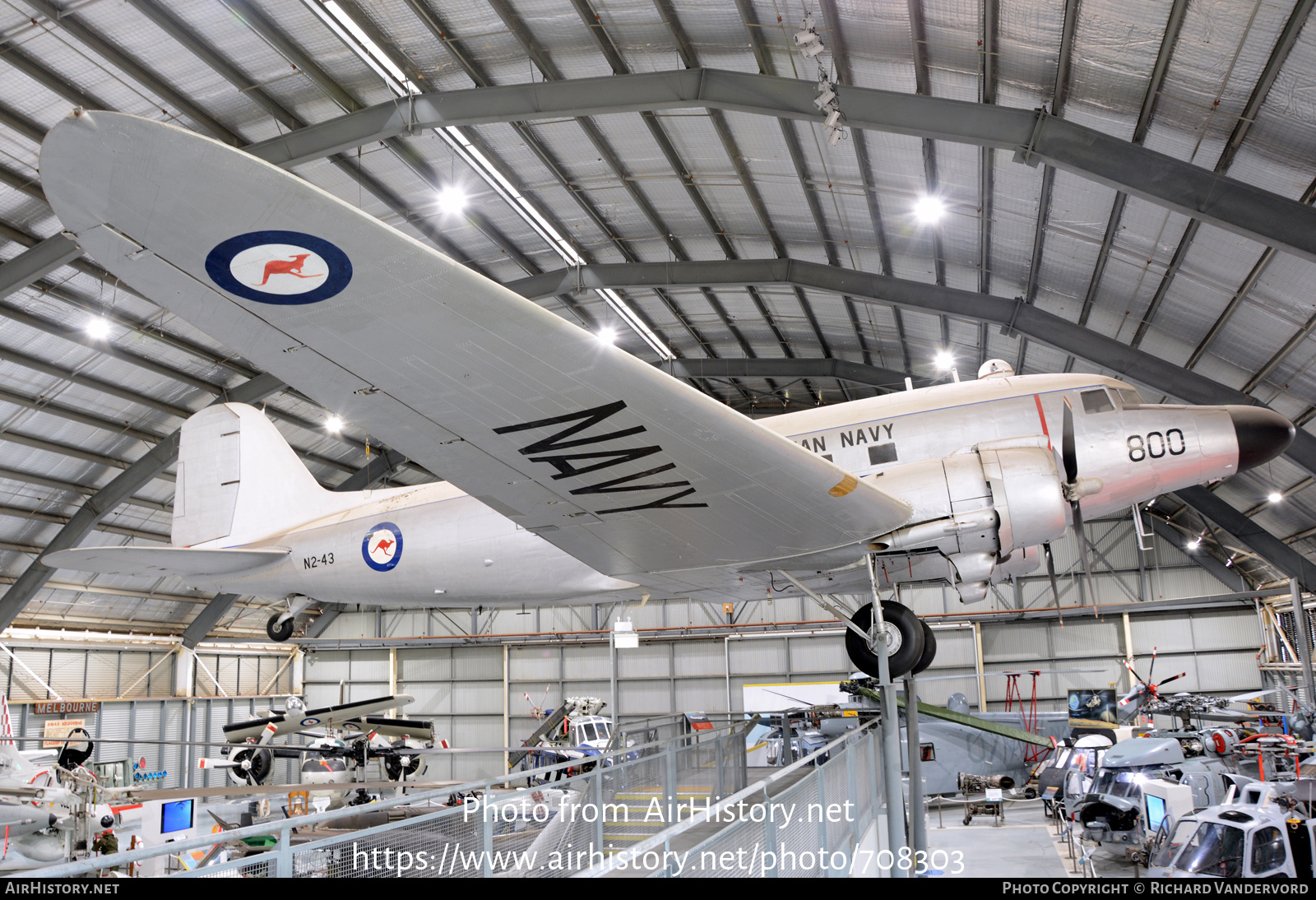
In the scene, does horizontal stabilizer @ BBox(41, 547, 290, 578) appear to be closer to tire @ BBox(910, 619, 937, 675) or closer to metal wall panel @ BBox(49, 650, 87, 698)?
tire @ BBox(910, 619, 937, 675)

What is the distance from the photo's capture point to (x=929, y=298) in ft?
62.1

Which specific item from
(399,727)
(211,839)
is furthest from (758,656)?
(211,839)

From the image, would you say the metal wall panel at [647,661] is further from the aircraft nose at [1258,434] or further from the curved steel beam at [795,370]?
the aircraft nose at [1258,434]

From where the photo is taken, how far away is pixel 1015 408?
35.4ft

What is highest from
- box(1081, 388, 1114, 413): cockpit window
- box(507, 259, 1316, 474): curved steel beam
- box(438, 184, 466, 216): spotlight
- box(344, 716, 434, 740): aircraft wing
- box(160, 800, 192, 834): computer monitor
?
box(438, 184, 466, 216): spotlight

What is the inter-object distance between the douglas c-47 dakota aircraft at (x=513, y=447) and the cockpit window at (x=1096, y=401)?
A: 0.03 m

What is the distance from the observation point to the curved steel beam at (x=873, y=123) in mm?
11242

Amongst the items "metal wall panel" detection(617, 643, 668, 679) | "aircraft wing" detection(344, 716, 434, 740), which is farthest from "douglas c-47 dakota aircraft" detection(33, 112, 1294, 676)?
"metal wall panel" detection(617, 643, 668, 679)

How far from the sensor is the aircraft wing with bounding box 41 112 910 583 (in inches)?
155

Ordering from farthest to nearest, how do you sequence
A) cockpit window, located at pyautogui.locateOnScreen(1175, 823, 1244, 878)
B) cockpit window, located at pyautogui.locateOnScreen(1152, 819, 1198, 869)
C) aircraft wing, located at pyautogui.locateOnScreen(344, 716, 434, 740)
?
aircraft wing, located at pyautogui.locateOnScreen(344, 716, 434, 740) < cockpit window, located at pyautogui.locateOnScreen(1152, 819, 1198, 869) < cockpit window, located at pyautogui.locateOnScreen(1175, 823, 1244, 878)

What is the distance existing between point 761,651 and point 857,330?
54.0ft

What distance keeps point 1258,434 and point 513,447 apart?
9.53m

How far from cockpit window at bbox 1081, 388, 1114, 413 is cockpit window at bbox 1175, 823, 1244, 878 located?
5930 millimetres
